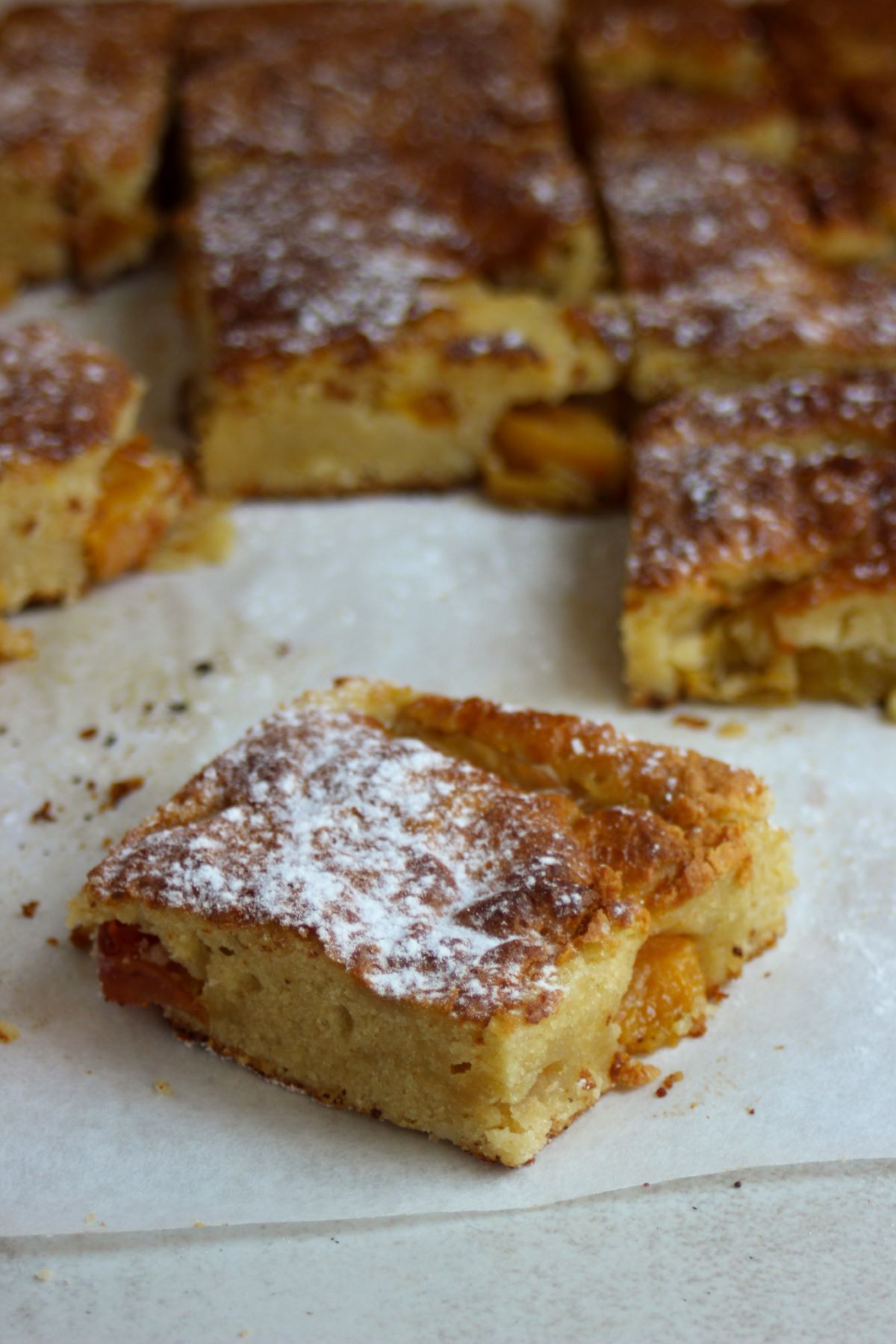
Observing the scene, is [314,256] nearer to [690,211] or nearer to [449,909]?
[690,211]

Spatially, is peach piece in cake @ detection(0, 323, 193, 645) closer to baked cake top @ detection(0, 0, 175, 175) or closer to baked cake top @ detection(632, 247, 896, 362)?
baked cake top @ detection(0, 0, 175, 175)

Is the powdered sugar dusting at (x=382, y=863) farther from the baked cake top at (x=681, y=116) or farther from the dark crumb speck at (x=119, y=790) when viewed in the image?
the baked cake top at (x=681, y=116)

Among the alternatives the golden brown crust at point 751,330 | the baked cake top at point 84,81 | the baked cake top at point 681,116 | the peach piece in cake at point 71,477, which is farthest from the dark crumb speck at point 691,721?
the baked cake top at point 84,81

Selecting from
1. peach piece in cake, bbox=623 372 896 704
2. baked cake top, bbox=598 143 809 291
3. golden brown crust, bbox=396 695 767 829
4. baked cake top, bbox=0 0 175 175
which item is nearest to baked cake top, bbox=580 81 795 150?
baked cake top, bbox=598 143 809 291

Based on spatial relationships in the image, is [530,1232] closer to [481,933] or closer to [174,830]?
[481,933]

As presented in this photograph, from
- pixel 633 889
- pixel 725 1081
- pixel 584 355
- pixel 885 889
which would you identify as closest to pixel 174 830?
pixel 633 889
